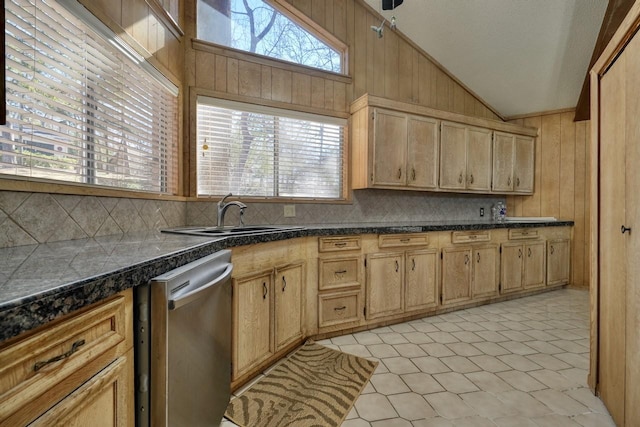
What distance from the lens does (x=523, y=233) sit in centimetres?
367

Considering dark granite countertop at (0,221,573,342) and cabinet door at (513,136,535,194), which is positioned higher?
cabinet door at (513,136,535,194)

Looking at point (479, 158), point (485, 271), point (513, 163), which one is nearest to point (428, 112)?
point (479, 158)

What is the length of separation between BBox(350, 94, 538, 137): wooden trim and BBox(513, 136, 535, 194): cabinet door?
0.43 ft

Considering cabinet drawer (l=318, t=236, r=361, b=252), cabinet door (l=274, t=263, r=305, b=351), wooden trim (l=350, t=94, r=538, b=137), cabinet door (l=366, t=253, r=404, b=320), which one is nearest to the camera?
cabinet door (l=274, t=263, r=305, b=351)

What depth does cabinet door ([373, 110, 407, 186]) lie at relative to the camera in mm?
3064

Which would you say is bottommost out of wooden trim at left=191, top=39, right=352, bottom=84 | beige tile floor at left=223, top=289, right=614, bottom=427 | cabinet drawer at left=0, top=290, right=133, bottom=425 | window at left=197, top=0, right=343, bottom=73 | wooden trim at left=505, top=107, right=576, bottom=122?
beige tile floor at left=223, top=289, right=614, bottom=427

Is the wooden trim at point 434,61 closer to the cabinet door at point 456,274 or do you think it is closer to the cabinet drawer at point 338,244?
the cabinet door at point 456,274

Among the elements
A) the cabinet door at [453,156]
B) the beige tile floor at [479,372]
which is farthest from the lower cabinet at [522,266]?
the cabinet door at [453,156]

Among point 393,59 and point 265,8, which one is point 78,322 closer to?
point 265,8

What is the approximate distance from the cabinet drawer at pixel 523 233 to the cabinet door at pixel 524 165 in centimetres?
62

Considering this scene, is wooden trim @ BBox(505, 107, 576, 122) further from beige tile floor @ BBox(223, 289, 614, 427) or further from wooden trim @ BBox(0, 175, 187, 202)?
wooden trim @ BBox(0, 175, 187, 202)

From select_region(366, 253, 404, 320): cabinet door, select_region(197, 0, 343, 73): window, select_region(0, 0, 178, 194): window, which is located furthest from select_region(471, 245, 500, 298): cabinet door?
select_region(0, 0, 178, 194): window

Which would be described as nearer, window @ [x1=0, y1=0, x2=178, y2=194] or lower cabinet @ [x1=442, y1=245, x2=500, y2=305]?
window @ [x1=0, y1=0, x2=178, y2=194]

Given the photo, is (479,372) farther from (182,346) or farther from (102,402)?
(102,402)
